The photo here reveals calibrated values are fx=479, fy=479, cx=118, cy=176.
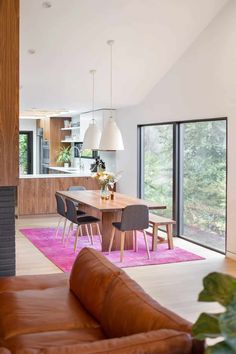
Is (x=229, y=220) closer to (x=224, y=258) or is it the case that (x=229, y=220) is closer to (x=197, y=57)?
(x=224, y=258)

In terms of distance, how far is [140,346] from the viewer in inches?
73.2

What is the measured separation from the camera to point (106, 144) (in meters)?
6.72

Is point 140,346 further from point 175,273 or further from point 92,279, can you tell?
point 175,273

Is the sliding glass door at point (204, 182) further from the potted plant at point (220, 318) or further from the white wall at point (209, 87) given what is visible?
the potted plant at point (220, 318)

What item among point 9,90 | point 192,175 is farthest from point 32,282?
point 192,175

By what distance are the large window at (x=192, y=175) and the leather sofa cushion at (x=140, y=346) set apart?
192 inches

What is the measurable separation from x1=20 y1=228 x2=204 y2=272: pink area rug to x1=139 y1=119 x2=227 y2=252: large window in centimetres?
62

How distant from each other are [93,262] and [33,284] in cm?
56

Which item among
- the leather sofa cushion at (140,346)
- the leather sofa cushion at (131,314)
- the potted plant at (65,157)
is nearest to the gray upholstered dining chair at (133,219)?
the leather sofa cushion at (131,314)

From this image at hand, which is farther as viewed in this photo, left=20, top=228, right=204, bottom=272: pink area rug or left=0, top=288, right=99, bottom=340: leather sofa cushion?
left=20, top=228, right=204, bottom=272: pink area rug

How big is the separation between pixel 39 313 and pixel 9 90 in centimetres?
138

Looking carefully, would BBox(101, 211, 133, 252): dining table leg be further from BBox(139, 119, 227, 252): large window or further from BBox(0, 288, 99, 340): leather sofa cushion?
BBox(0, 288, 99, 340): leather sofa cushion

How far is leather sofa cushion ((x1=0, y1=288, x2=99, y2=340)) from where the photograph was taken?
2.75m

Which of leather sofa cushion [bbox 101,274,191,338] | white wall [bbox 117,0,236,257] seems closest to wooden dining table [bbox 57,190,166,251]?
white wall [bbox 117,0,236,257]
